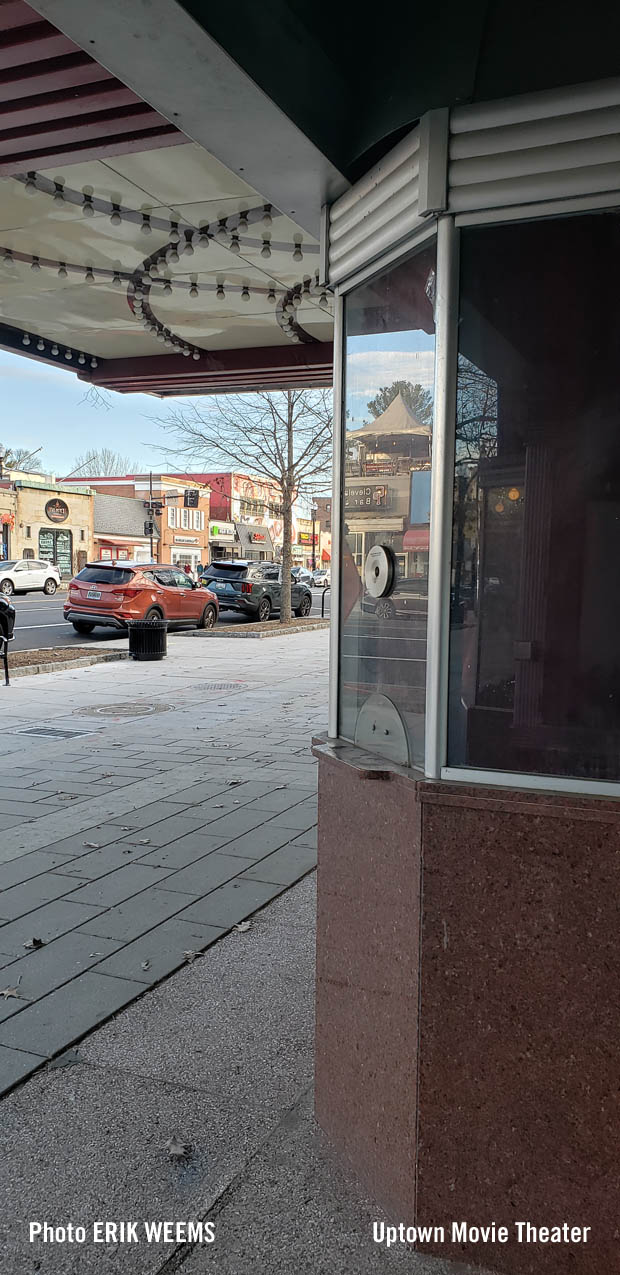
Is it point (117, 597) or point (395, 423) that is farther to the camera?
point (117, 597)

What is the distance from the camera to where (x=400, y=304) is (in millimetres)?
2500

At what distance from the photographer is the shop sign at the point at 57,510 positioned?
5744 centimetres

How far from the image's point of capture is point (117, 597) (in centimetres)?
1964

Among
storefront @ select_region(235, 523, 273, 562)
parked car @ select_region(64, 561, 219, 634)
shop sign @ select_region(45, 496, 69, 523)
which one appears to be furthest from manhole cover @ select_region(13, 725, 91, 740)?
storefront @ select_region(235, 523, 273, 562)

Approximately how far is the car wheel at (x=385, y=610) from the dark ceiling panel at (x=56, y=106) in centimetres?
237

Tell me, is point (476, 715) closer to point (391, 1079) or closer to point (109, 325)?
point (391, 1079)

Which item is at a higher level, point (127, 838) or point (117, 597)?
point (117, 597)

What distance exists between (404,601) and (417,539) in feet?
0.61

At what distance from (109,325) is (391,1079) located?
7136 mm

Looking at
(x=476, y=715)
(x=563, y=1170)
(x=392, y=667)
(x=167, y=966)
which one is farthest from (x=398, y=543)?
(x=167, y=966)

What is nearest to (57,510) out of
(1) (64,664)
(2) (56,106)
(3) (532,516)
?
(1) (64,664)

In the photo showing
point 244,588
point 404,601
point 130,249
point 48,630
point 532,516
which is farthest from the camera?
point 244,588

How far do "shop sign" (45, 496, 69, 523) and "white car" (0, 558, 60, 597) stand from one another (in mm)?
19558

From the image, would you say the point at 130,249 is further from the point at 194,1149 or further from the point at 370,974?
the point at 194,1149
